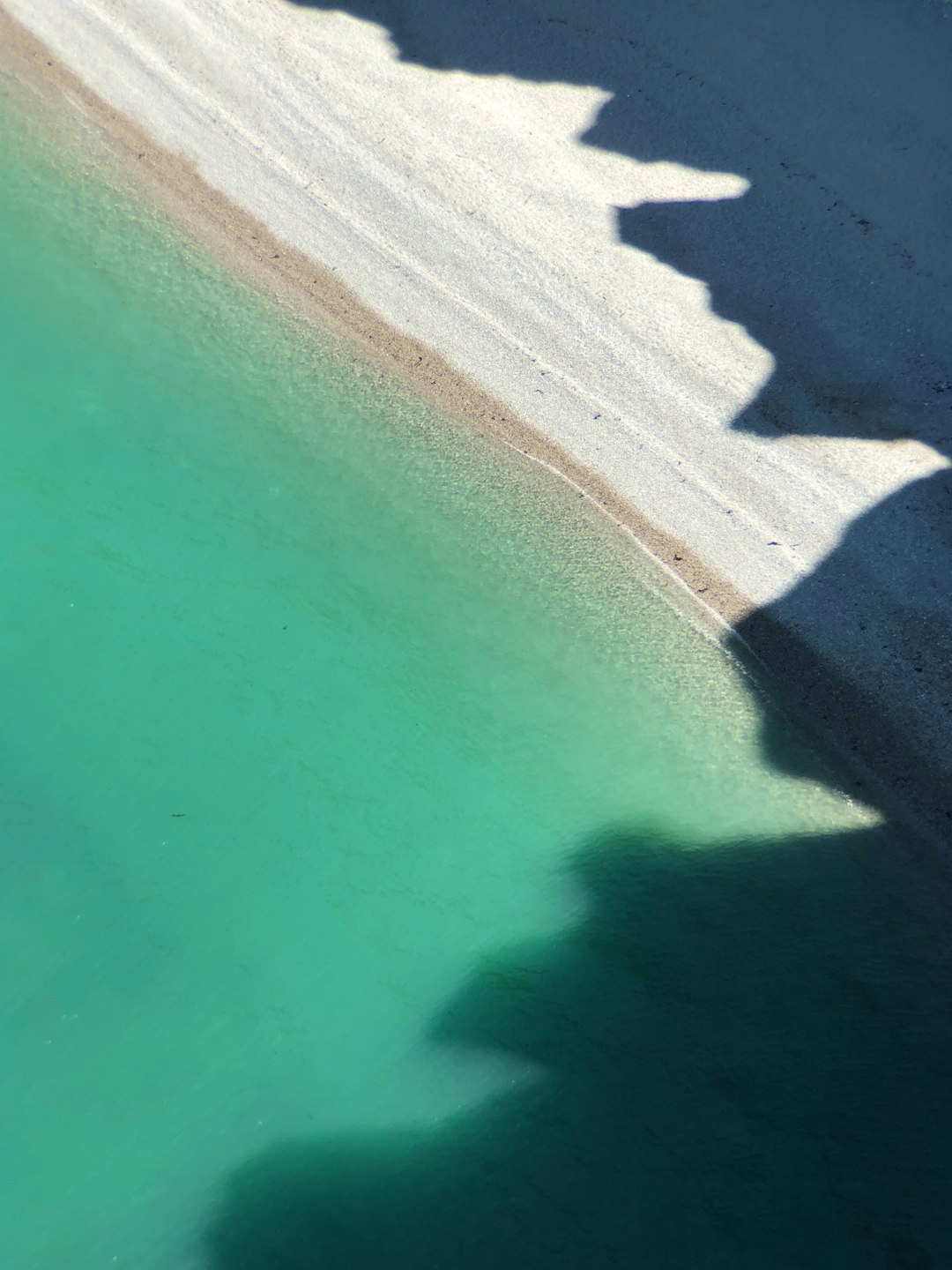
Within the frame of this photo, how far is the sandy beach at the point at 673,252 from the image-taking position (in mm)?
11469

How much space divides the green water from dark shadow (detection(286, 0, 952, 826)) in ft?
4.81

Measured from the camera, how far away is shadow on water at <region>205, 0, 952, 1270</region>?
9664mm

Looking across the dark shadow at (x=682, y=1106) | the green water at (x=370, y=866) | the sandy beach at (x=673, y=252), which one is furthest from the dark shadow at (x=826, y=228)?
the dark shadow at (x=682, y=1106)

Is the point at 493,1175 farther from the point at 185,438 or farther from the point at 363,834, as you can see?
the point at 185,438

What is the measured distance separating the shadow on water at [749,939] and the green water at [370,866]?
1.9 inches

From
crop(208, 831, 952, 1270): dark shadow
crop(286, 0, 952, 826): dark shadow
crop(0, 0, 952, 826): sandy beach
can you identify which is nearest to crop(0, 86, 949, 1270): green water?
crop(208, 831, 952, 1270): dark shadow

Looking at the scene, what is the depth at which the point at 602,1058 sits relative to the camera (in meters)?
10.2

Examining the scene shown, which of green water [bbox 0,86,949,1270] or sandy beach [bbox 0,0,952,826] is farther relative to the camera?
sandy beach [bbox 0,0,952,826]

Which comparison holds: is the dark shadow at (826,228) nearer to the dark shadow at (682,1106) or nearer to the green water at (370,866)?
the green water at (370,866)

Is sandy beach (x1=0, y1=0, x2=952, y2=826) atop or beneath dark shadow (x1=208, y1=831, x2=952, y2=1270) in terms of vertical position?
atop

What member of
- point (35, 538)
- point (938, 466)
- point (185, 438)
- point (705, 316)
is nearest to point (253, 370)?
point (185, 438)

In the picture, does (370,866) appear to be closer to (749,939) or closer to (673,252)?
(749,939)

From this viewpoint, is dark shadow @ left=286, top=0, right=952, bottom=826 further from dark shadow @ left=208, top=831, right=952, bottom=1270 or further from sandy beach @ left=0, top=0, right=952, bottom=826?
dark shadow @ left=208, top=831, right=952, bottom=1270

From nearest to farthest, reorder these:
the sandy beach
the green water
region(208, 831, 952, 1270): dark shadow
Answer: region(208, 831, 952, 1270): dark shadow → the green water → the sandy beach
